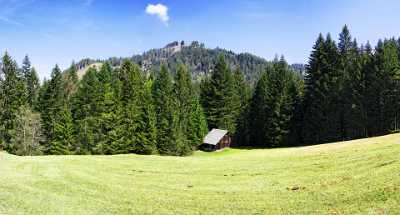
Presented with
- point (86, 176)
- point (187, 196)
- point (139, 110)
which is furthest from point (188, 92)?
point (187, 196)

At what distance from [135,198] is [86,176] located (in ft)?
28.3

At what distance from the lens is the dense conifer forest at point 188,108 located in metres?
73.1

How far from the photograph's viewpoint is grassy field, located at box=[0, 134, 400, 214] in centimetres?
2384

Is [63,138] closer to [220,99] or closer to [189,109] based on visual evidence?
[189,109]

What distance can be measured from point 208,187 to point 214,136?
5777 centimetres

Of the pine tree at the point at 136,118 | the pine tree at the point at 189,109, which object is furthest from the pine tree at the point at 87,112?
the pine tree at the point at 189,109

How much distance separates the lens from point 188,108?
8731 centimetres

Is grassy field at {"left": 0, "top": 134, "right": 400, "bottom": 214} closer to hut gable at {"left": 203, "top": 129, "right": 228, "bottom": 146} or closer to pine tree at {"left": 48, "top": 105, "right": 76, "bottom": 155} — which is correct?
pine tree at {"left": 48, "top": 105, "right": 76, "bottom": 155}

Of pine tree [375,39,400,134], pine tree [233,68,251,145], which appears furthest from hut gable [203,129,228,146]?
pine tree [375,39,400,134]

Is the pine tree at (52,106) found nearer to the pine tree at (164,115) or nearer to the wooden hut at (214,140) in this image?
the pine tree at (164,115)

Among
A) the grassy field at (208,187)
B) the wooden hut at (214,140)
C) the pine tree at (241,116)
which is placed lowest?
the grassy field at (208,187)

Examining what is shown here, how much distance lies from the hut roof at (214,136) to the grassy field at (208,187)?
4451cm

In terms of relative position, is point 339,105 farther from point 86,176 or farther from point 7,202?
point 7,202

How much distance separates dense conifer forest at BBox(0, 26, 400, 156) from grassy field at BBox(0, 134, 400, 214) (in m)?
30.0
